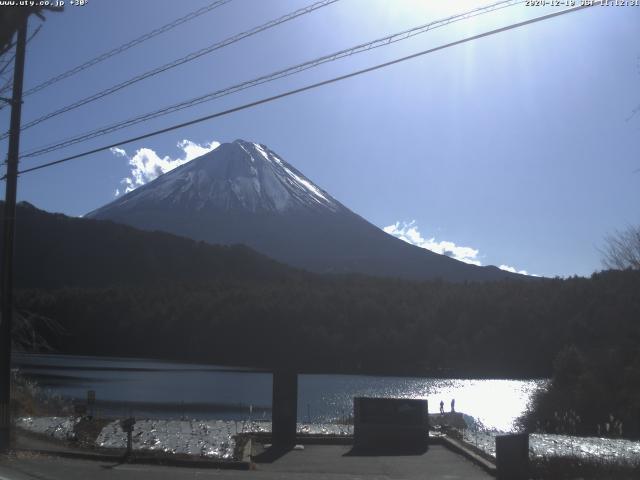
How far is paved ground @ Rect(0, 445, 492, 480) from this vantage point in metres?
12.4

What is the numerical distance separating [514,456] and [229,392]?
1581 inches

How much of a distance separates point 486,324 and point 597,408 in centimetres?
5585

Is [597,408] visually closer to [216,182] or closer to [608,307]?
[608,307]

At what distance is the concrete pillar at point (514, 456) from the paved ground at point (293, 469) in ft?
2.72

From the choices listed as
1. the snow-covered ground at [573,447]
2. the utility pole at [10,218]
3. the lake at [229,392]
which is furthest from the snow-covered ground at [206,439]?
the lake at [229,392]

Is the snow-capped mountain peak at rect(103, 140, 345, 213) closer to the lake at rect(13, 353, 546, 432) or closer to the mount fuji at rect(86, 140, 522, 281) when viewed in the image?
the mount fuji at rect(86, 140, 522, 281)

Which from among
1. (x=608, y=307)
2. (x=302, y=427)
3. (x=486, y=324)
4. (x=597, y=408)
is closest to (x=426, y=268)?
(x=486, y=324)

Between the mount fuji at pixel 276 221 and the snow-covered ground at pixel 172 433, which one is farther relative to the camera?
the mount fuji at pixel 276 221

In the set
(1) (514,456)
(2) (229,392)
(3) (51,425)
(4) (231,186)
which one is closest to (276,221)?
(4) (231,186)

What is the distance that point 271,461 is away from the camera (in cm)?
1524

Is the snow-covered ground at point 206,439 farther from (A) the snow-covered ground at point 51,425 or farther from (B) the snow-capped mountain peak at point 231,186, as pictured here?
(B) the snow-capped mountain peak at point 231,186

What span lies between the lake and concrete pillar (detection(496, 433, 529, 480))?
20.7 meters

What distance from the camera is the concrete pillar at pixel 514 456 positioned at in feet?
40.3

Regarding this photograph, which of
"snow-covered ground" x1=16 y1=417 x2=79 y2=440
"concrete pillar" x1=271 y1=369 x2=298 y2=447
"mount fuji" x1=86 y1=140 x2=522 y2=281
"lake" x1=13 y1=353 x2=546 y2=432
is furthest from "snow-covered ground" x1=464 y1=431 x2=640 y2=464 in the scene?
"mount fuji" x1=86 y1=140 x2=522 y2=281
